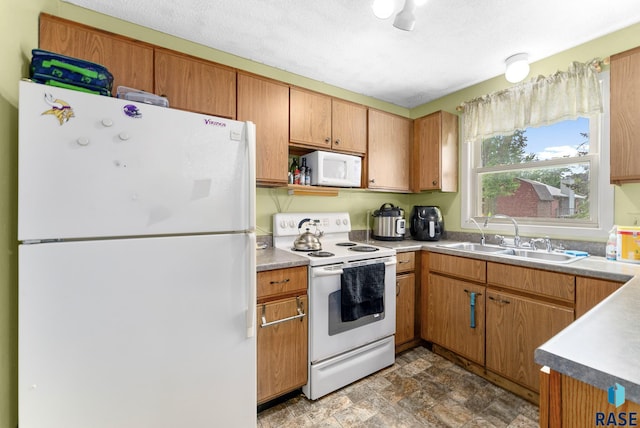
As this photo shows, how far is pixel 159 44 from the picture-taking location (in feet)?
6.13

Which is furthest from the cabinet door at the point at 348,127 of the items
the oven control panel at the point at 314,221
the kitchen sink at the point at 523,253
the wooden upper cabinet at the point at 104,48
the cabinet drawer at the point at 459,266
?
the wooden upper cabinet at the point at 104,48

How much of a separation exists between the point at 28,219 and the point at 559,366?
1582 mm

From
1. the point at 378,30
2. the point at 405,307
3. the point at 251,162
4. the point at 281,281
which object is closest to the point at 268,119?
the point at 251,162

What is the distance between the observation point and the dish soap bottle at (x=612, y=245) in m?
1.69

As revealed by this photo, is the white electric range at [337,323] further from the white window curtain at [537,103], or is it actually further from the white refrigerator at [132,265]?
the white window curtain at [537,103]

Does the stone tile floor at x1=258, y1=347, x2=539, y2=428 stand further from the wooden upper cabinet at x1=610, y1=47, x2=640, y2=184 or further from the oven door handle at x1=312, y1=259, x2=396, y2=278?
the wooden upper cabinet at x1=610, y1=47, x2=640, y2=184

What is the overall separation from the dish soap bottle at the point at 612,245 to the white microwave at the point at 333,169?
1.74 m

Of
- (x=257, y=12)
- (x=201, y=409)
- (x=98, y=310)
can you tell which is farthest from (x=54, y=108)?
(x=201, y=409)

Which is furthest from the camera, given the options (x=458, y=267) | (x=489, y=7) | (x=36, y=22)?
(x=458, y=267)

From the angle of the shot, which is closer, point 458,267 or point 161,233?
point 161,233

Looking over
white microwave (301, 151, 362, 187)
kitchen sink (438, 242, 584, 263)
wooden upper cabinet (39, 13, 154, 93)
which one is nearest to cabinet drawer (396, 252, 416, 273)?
kitchen sink (438, 242, 584, 263)

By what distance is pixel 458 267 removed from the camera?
2113mm

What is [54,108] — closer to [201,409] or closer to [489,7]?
[201,409]

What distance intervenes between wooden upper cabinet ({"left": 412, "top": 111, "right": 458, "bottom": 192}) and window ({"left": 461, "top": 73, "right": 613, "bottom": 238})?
0.13 metres
